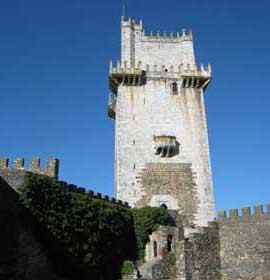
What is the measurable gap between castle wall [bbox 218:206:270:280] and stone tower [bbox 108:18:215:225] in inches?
184

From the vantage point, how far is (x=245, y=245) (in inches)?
860

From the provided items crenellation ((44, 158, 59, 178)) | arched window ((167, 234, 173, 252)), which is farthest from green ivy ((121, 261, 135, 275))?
crenellation ((44, 158, 59, 178))

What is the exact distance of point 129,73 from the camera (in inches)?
1202

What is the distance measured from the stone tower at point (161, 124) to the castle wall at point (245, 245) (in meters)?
4.67

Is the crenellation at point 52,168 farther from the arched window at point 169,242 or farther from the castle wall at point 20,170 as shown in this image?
the arched window at point 169,242

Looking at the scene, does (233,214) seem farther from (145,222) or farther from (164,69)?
(164,69)

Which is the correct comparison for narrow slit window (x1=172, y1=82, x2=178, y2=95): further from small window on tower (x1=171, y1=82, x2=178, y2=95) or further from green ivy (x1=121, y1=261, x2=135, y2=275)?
green ivy (x1=121, y1=261, x2=135, y2=275)

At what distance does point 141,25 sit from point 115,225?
1820cm

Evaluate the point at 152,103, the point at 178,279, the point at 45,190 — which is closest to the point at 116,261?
the point at 178,279

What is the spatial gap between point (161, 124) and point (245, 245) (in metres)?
10.8

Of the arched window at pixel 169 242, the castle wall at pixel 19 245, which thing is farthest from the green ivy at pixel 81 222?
the arched window at pixel 169 242

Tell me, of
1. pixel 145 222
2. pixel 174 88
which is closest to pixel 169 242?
pixel 145 222

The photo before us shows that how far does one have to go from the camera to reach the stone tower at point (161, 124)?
27.8 meters

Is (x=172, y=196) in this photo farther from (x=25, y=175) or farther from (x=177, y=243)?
(x=25, y=175)
